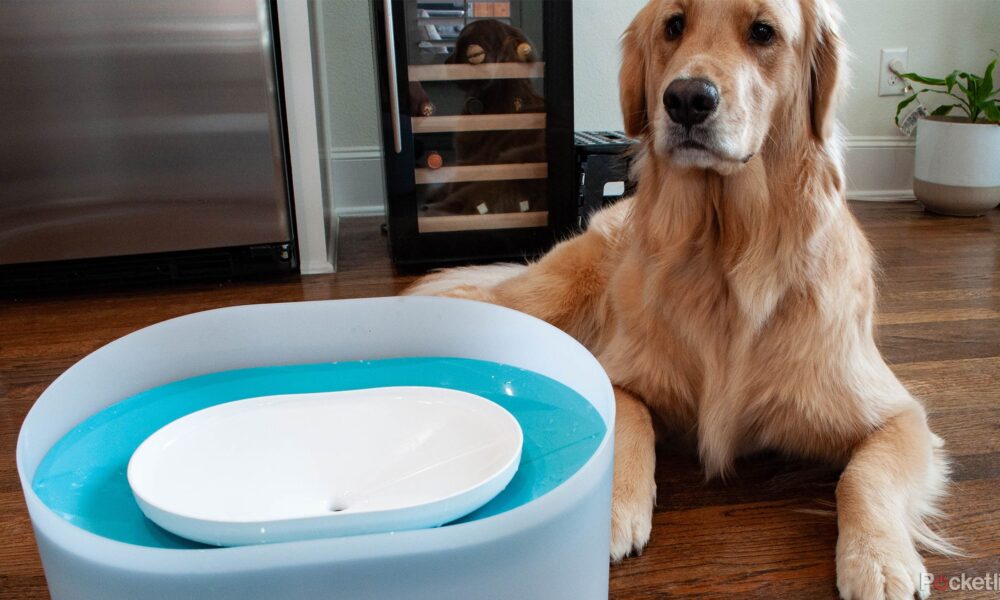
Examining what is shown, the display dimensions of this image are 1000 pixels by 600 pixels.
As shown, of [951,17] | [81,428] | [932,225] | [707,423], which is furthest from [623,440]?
[951,17]

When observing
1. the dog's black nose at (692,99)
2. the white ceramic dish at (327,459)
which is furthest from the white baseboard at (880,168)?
the white ceramic dish at (327,459)

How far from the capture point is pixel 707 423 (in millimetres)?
1126

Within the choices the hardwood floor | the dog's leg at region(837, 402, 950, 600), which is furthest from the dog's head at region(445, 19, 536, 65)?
the dog's leg at region(837, 402, 950, 600)

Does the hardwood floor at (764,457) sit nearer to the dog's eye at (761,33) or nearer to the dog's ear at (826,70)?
the dog's ear at (826,70)

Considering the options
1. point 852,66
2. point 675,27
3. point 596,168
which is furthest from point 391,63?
point 852,66

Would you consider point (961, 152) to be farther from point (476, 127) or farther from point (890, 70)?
point (476, 127)

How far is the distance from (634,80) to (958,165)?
1921 mm

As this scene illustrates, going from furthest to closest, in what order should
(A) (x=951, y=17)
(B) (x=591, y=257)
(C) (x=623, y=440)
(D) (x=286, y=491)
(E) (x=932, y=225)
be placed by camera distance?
(A) (x=951, y=17) → (E) (x=932, y=225) → (B) (x=591, y=257) → (C) (x=623, y=440) → (D) (x=286, y=491)

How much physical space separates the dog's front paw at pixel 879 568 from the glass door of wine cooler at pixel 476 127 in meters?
1.47

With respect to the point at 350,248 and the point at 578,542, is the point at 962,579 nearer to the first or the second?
the point at 578,542

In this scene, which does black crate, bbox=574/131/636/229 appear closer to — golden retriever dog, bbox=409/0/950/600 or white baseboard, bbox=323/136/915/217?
white baseboard, bbox=323/136/915/217

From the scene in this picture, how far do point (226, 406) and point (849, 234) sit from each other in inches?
34.9

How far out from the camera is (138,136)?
1.98 m

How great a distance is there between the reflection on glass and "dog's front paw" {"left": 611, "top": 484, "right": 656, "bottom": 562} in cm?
134
